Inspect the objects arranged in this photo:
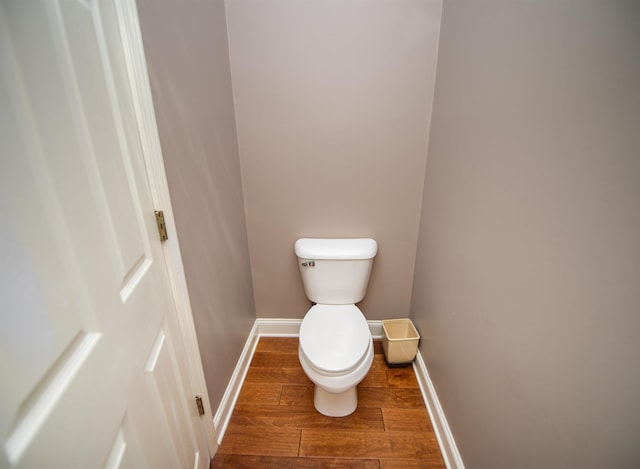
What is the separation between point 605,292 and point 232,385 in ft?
4.99

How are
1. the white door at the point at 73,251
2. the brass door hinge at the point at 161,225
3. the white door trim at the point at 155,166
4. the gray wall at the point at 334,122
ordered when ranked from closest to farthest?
the white door at the point at 73,251
the white door trim at the point at 155,166
the brass door hinge at the point at 161,225
the gray wall at the point at 334,122

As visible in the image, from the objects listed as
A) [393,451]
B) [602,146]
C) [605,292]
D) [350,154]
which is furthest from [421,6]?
[393,451]

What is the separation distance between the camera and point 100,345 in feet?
1.71

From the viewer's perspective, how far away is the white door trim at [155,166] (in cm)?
68

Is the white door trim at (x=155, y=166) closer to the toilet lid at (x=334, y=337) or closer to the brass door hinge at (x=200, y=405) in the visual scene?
the brass door hinge at (x=200, y=405)

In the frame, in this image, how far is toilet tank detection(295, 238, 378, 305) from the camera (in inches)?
60.4

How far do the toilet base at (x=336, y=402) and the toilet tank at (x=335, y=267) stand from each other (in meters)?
0.47

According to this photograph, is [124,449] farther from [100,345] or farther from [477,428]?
[477,428]

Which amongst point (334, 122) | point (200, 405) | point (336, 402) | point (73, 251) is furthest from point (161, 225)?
point (336, 402)

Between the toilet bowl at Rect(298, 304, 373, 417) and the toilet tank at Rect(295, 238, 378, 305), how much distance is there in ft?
0.28

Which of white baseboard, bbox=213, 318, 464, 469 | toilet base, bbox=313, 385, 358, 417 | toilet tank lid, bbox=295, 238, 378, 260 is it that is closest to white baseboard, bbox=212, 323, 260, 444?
white baseboard, bbox=213, 318, 464, 469

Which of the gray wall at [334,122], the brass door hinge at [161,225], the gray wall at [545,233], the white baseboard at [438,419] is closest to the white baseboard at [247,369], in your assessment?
the white baseboard at [438,419]

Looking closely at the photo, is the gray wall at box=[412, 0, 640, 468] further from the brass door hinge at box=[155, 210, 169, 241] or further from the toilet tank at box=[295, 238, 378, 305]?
the brass door hinge at box=[155, 210, 169, 241]

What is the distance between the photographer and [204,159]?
3.64ft
